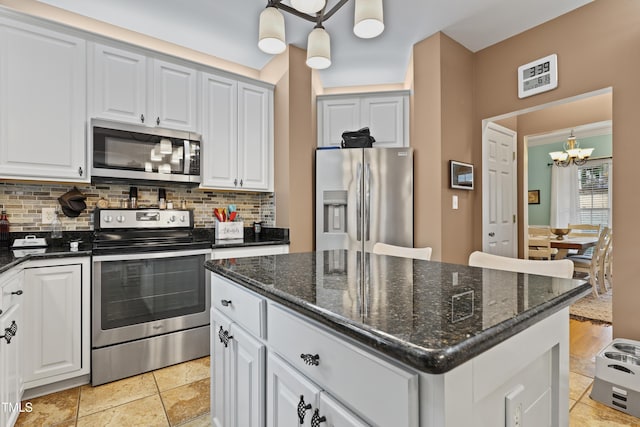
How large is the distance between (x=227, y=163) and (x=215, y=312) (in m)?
1.87

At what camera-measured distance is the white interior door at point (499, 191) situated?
362 cm

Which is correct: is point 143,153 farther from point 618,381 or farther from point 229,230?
point 618,381

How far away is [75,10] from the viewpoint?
8.93 feet

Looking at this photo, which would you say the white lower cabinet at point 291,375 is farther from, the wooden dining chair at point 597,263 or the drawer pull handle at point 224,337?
the wooden dining chair at point 597,263

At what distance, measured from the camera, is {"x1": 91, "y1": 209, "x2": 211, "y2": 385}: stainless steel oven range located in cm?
227

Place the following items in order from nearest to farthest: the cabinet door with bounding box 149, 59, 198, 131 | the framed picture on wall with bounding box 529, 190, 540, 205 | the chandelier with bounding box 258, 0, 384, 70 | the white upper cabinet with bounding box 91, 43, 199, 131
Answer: the chandelier with bounding box 258, 0, 384, 70, the white upper cabinet with bounding box 91, 43, 199, 131, the cabinet door with bounding box 149, 59, 198, 131, the framed picture on wall with bounding box 529, 190, 540, 205

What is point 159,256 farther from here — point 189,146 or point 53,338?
point 189,146

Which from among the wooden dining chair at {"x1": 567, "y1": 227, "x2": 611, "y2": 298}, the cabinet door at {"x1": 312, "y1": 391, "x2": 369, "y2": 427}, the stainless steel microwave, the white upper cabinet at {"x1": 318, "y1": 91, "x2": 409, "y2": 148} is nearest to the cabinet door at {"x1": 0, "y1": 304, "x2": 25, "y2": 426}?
the stainless steel microwave

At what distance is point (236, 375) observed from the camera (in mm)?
1316

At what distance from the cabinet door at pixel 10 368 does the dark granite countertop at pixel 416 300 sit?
1.13 meters

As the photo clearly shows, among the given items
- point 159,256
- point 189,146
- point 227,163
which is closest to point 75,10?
point 189,146

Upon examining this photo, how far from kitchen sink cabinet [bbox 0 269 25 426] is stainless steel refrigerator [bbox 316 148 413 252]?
2.41 m

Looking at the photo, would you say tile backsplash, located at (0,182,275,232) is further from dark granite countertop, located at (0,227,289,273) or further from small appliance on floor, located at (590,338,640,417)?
small appliance on floor, located at (590,338,640,417)

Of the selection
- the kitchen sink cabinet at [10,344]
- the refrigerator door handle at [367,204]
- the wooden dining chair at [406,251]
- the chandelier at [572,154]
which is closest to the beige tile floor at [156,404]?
the kitchen sink cabinet at [10,344]
